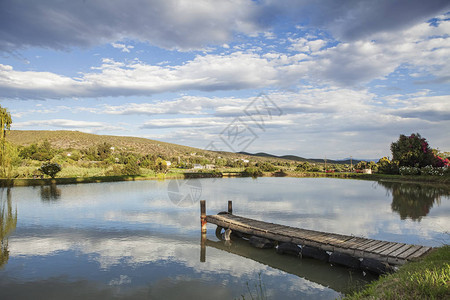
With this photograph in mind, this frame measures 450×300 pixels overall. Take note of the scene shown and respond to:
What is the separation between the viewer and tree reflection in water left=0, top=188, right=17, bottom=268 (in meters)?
8.13

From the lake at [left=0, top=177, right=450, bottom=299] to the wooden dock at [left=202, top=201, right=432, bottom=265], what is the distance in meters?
0.51

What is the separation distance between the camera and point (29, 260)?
7.74 m

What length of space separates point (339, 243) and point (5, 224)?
12030mm

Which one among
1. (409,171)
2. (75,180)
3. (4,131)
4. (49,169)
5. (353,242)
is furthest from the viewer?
(409,171)

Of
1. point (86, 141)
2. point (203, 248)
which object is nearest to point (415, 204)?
point (203, 248)

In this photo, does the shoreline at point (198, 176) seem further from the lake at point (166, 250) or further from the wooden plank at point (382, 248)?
the wooden plank at point (382, 248)

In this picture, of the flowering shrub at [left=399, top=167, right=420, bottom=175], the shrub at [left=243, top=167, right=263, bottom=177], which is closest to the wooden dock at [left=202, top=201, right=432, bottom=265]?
the flowering shrub at [left=399, top=167, right=420, bottom=175]

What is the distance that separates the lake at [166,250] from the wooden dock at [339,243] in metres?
0.51

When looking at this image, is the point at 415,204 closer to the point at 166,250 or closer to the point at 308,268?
the point at 308,268

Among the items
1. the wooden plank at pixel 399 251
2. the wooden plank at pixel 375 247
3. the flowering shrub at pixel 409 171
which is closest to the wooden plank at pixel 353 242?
the wooden plank at pixel 375 247

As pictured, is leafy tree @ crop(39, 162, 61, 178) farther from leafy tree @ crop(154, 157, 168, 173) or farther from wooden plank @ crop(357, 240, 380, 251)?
wooden plank @ crop(357, 240, 380, 251)

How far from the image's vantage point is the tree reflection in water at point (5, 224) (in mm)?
8133

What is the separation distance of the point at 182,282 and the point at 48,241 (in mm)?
5442

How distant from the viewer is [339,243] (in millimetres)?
7609
